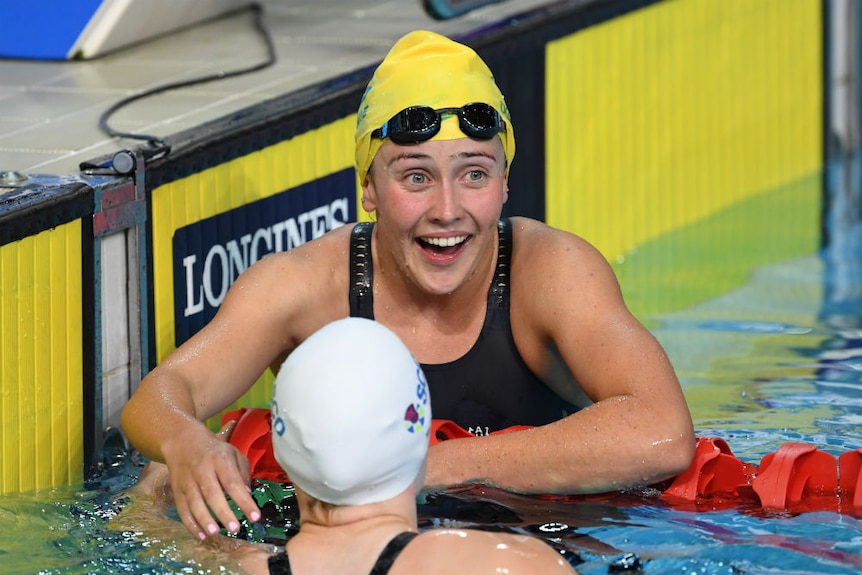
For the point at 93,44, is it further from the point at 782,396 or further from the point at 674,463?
the point at 674,463

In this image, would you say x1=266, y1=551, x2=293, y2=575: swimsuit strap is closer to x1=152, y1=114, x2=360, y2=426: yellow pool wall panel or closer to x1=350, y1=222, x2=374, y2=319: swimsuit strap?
x1=350, y1=222, x2=374, y2=319: swimsuit strap

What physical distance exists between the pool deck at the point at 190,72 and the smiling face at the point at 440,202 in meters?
1.22

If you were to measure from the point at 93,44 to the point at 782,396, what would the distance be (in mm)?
2984

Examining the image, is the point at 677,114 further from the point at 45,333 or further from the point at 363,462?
the point at 363,462

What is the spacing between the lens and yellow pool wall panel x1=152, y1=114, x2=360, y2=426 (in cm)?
489

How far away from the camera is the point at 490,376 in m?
4.21

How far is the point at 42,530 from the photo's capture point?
4.01m

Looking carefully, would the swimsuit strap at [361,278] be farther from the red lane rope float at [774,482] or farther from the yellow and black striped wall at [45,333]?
the yellow and black striped wall at [45,333]

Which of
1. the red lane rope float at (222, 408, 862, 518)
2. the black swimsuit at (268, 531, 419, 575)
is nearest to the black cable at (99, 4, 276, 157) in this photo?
the red lane rope float at (222, 408, 862, 518)

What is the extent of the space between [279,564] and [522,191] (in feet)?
12.4

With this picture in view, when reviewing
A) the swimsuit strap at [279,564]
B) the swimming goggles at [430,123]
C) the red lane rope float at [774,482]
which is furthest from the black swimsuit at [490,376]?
the swimsuit strap at [279,564]

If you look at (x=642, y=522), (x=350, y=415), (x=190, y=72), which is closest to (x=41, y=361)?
(x=642, y=522)

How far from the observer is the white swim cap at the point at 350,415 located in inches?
111

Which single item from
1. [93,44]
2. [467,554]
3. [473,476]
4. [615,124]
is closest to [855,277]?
[615,124]
